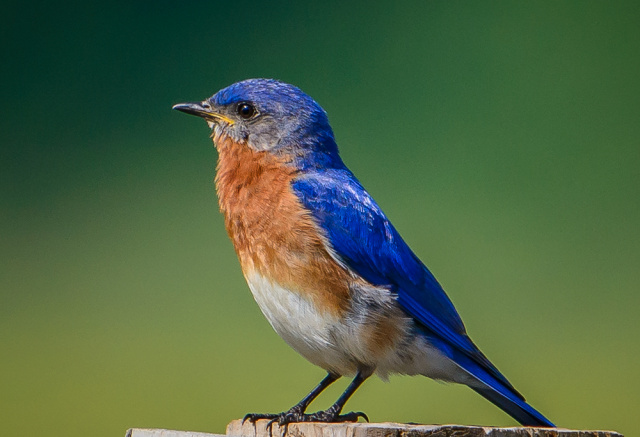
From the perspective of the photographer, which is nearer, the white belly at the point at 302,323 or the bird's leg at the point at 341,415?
the bird's leg at the point at 341,415

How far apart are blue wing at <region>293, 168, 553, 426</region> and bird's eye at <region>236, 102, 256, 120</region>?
527 millimetres

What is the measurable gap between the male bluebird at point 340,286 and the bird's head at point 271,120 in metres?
0.10

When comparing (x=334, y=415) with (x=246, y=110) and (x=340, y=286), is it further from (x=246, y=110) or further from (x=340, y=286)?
(x=246, y=110)

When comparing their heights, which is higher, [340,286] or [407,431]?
[340,286]

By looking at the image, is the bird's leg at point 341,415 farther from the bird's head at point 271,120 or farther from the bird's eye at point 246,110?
the bird's eye at point 246,110

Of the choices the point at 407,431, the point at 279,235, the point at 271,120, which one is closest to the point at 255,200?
the point at 279,235

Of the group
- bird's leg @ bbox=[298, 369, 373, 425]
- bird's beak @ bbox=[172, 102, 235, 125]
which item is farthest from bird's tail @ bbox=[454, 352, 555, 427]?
bird's beak @ bbox=[172, 102, 235, 125]

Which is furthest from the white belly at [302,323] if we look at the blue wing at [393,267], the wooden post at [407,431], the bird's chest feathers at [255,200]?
the wooden post at [407,431]

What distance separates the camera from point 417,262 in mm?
4414

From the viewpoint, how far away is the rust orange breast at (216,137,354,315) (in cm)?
411

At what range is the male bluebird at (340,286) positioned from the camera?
4.11m

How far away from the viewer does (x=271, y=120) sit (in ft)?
15.5

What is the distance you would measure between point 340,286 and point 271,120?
0.97 m

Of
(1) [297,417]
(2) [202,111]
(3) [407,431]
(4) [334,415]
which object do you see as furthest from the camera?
(2) [202,111]
